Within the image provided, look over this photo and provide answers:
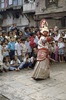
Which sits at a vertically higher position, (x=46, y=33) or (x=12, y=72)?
(x=46, y=33)

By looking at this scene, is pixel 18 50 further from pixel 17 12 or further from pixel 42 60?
pixel 17 12

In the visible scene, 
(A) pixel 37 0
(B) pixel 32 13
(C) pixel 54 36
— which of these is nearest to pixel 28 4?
(B) pixel 32 13

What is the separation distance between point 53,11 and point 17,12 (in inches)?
288

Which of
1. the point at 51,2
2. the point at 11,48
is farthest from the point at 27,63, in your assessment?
the point at 51,2

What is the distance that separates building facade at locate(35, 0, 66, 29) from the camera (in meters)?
17.3

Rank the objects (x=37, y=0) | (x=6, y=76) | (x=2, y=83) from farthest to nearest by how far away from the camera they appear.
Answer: (x=37, y=0) < (x=6, y=76) < (x=2, y=83)

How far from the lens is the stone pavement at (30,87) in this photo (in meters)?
7.74

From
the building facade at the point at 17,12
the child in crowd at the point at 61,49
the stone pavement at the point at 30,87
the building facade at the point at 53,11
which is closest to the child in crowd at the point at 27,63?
the stone pavement at the point at 30,87

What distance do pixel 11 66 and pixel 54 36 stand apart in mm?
3549

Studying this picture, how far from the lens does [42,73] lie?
30.6ft

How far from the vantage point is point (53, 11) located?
1767cm

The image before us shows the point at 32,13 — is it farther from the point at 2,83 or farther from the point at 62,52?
Answer: the point at 2,83

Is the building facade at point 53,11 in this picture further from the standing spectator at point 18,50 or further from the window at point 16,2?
the standing spectator at point 18,50

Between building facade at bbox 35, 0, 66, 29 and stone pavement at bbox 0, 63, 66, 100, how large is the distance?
7505 mm
